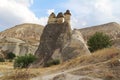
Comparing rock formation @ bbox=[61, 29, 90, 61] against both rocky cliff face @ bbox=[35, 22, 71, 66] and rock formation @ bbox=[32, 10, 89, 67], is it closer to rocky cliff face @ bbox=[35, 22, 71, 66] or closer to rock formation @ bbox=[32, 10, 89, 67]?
rock formation @ bbox=[32, 10, 89, 67]

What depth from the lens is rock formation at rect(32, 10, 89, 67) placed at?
135ft

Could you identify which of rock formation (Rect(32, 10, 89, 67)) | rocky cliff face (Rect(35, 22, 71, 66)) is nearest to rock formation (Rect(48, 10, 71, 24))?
rock formation (Rect(32, 10, 89, 67))

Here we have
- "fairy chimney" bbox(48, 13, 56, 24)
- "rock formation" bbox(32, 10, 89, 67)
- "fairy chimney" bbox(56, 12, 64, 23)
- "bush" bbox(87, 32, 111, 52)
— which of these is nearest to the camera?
"rock formation" bbox(32, 10, 89, 67)

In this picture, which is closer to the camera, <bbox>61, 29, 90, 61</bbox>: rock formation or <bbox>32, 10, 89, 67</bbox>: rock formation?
<bbox>61, 29, 90, 61</bbox>: rock formation

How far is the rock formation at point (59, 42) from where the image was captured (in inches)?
1621

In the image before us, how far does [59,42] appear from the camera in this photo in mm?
45469

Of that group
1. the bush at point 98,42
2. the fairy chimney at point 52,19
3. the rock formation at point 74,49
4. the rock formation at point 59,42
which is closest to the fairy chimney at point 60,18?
the rock formation at point 59,42

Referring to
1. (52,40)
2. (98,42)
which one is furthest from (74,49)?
(98,42)

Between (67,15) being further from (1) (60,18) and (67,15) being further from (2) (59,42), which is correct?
(2) (59,42)

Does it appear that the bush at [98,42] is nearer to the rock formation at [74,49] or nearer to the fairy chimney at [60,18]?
the fairy chimney at [60,18]

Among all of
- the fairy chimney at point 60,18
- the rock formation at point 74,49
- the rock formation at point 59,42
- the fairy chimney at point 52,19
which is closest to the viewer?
the rock formation at point 74,49

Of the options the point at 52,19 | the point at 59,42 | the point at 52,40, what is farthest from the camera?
the point at 52,19

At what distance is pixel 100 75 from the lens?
14500 mm

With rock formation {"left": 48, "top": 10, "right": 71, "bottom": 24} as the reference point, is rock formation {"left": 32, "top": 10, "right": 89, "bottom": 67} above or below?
below
